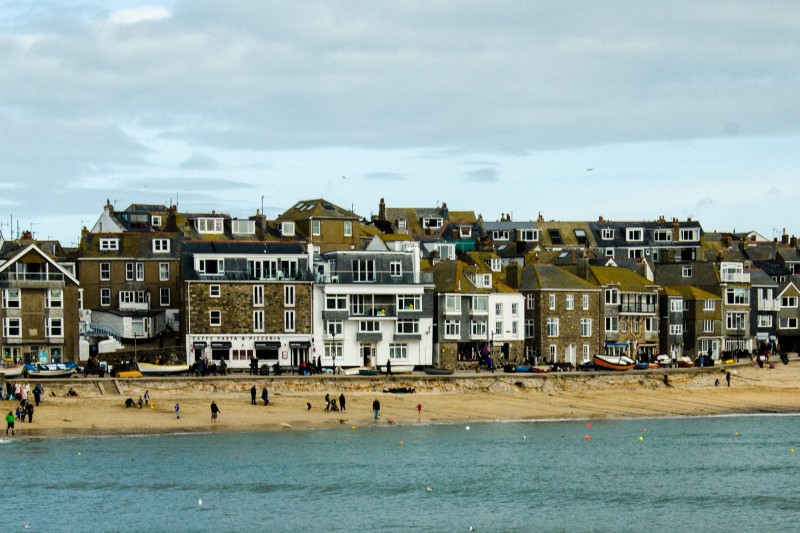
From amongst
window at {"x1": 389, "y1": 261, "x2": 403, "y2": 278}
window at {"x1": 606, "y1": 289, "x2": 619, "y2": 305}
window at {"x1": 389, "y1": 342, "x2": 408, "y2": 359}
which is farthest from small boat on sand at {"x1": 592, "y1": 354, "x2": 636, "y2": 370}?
window at {"x1": 389, "y1": 261, "x2": 403, "y2": 278}

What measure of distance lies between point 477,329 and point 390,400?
51.8 ft

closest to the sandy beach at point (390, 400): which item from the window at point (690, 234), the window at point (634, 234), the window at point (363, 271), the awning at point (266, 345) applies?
the awning at point (266, 345)

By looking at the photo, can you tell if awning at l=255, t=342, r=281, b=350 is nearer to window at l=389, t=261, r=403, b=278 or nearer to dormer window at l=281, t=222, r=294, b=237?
window at l=389, t=261, r=403, b=278

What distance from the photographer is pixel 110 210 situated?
11925cm

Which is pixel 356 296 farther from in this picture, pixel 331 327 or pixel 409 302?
pixel 409 302

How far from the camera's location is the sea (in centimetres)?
5847

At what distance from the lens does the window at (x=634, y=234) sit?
144 m

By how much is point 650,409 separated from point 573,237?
191ft

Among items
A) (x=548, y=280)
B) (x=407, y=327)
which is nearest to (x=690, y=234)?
(x=548, y=280)

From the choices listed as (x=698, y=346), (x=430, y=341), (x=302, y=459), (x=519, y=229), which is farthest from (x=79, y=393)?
(x=519, y=229)

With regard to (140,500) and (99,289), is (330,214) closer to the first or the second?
(99,289)

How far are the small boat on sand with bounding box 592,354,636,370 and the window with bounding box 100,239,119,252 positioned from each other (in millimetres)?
36589

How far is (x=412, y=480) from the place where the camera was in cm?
6712

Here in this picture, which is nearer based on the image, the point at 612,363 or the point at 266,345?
the point at 266,345
